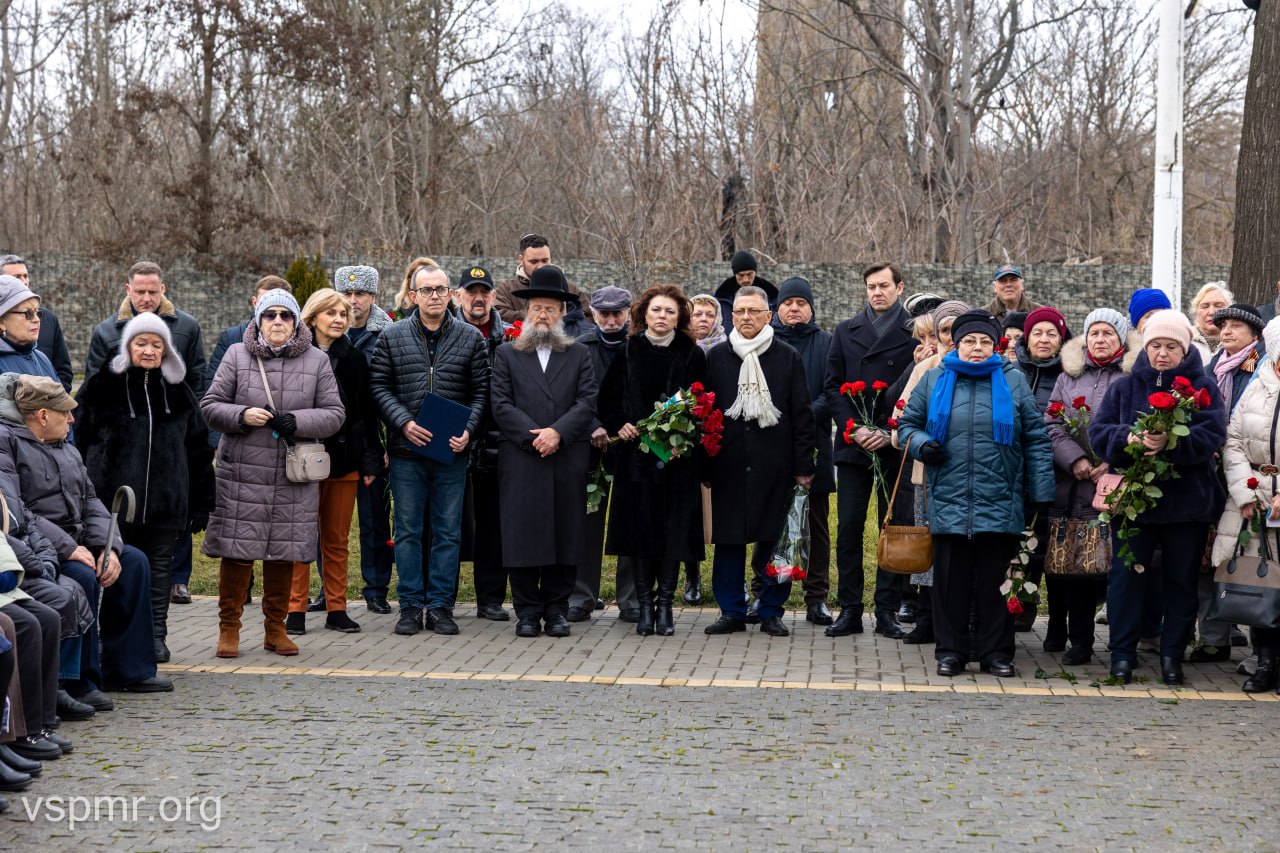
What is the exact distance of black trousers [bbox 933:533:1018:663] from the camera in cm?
852

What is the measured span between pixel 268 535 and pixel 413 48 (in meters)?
26.8

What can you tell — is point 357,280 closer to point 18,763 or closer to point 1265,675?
point 18,763

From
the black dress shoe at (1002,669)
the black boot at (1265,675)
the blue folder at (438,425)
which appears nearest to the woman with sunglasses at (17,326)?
the blue folder at (438,425)

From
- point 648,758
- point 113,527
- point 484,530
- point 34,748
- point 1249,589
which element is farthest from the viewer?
point 484,530

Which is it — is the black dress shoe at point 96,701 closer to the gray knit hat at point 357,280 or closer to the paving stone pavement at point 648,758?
the paving stone pavement at point 648,758

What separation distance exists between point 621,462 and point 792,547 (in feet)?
4.04

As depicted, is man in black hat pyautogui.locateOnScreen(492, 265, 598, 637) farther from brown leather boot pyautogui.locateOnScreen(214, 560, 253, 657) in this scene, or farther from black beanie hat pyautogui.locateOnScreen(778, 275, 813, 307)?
brown leather boot pyautogui.locateOnScreen(214, 560, 253, 657)

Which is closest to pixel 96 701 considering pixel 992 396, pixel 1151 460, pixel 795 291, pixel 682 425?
pixel 682 425

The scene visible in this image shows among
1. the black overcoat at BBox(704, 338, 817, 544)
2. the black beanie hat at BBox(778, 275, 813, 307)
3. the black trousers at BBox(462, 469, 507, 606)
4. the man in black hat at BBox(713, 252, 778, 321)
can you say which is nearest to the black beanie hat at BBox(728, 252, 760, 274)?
the man in black hat at BBox(713, 252, 778, 321)

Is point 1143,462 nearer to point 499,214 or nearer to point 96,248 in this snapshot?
point 499,214

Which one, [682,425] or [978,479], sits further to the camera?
[682,425]

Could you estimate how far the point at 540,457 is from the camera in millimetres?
9672

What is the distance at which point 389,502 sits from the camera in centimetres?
1049

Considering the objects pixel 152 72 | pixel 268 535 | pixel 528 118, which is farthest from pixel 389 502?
pixel 152 72
